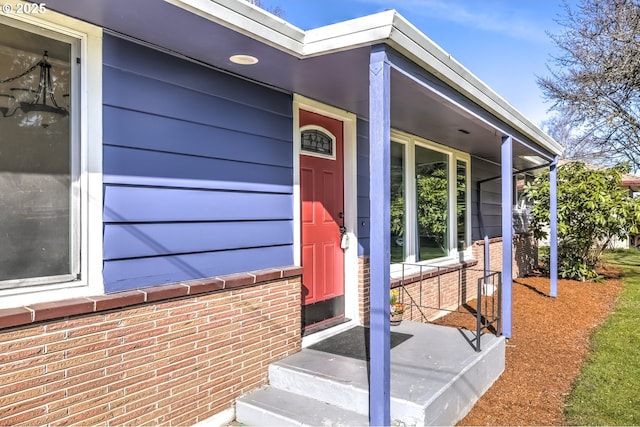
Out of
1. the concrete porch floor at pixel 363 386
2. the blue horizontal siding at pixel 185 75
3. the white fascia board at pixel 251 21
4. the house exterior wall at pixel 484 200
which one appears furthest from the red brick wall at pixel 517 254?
the white fascia board at pixel 251 21

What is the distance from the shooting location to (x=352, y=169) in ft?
14.9

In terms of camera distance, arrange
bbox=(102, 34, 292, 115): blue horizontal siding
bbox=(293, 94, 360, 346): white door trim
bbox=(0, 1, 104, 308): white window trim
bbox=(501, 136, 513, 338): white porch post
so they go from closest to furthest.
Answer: bbox=(0, 1, 104, 308): white window trim < bbox=(102, 34, 292, 115): blue horizontal siding < bbox=(293, 94, 360, 346): white door trim < bbox=(501, 136, 513, 338): white porch post

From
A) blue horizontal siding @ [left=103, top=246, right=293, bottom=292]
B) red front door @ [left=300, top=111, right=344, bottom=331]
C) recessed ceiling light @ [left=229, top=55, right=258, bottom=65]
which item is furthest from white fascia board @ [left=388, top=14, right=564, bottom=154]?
blue horizontal siding @ [left=103, top=246, right=293, bottom=292]

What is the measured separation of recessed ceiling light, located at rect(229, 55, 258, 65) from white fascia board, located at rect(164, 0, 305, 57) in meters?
0.28

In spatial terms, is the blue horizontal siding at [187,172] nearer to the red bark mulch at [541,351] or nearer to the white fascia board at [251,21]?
the white fascia board at [251,21]

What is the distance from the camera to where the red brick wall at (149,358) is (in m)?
2.13

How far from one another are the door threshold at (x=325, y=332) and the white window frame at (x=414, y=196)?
1128 millimetres

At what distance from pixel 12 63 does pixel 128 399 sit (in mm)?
1854

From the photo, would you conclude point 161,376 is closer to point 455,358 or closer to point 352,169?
point 455,358

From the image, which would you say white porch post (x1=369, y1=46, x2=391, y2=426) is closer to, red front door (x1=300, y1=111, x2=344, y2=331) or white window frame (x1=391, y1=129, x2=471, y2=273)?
red front door (x1=300, y1=111, x2=344, y2=331)

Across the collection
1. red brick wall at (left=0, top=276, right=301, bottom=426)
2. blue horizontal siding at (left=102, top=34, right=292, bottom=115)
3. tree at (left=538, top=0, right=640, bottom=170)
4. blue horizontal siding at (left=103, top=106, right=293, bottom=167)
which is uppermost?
tree at (left=538, top=0, right=640, bottom=170)

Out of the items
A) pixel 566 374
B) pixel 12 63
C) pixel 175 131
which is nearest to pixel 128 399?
pixel 175 131

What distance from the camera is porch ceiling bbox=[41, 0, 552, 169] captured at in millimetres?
2229

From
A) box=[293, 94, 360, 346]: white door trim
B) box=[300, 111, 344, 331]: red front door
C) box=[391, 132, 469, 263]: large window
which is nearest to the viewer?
box=[300, 111, 344, 331]: red front door
